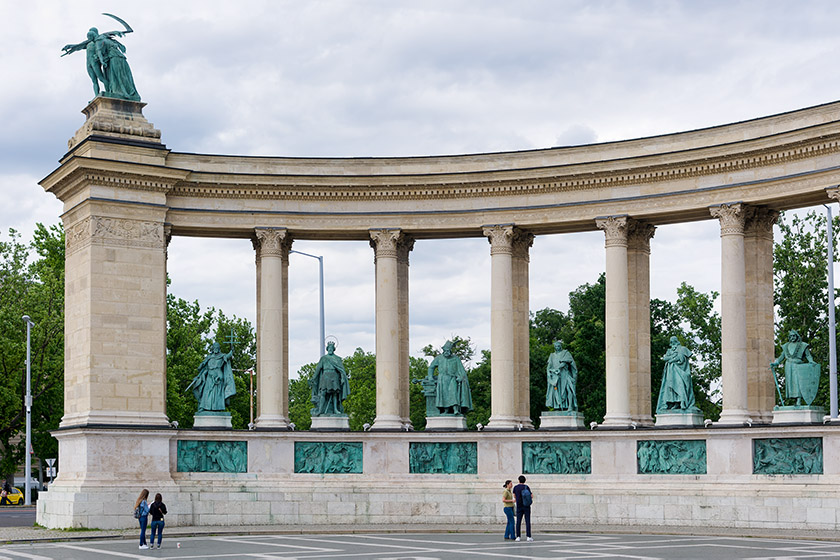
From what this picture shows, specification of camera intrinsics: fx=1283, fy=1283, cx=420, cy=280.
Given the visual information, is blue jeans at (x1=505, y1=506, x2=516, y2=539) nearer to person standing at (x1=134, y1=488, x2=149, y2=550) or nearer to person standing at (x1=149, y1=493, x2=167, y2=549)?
person standing at (x1=149, y1=493, x2=167, y2=549)

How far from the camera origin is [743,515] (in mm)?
50938

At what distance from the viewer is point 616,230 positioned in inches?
2243

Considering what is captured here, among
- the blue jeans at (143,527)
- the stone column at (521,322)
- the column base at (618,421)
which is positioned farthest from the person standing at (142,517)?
the column base at (618,421)

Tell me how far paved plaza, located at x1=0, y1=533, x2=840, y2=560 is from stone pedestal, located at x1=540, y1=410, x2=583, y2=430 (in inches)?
338

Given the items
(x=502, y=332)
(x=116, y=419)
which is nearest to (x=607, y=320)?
(x=502, y=332)

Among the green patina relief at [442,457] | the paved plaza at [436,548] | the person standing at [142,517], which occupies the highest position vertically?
the green patina relief at [442,457]

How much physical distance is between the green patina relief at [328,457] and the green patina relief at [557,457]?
7737 mm

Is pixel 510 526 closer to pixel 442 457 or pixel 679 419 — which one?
pixel 679 419

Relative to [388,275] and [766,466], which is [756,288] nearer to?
[766,466]

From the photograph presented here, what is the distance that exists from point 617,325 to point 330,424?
14.1 m

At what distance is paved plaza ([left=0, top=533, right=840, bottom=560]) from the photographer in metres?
39.3

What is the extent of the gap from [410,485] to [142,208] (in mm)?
17363

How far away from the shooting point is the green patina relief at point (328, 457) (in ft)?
192

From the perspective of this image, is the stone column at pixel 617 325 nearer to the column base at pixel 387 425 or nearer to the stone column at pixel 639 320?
the stone column at pixel 639 320
